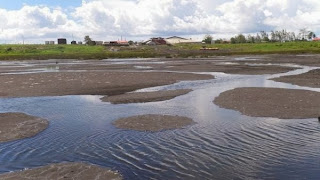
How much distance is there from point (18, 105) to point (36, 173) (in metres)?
16.6

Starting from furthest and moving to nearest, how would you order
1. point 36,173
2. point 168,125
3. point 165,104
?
point 165,104 → point 168,125 → point 36,173

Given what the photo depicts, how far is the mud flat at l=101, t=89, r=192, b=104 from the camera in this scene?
2841cm

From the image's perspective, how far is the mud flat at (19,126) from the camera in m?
18.4

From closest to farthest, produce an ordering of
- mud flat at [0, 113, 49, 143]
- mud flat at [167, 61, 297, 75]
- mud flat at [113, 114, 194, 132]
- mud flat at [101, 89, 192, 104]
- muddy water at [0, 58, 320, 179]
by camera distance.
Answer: muddy water at [0, 58, 320, 179] → mud flat at [0, 113, 49, 143] → mud flat at [113, 114, 194, 132] → mud flat at [101, 89, 192, 104] → mud flat at [167, 61, 297, 75]

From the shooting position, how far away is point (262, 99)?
2711cm

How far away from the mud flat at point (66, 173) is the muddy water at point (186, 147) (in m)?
0.57

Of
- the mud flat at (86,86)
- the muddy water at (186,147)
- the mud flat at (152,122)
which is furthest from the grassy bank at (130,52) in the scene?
the muddy water at (186,147)

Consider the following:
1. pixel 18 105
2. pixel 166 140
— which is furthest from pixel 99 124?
pixel 18 105

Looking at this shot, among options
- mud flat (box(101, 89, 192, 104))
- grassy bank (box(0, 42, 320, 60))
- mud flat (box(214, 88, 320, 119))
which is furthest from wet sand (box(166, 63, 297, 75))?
grassy bank (box(0, 42, 320, 60))

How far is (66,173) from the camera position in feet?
42.2

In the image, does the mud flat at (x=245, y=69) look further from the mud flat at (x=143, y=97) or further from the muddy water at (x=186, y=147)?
the muddy water at (x=186, y=147)

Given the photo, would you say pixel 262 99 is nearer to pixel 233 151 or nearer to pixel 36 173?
pixel 233 151

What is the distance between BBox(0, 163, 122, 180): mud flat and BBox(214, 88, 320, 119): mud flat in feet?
38.7

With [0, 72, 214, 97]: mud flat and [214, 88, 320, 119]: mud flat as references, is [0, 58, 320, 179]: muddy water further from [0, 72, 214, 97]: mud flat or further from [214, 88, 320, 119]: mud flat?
[0, 72, 214, 97]: mud flat
